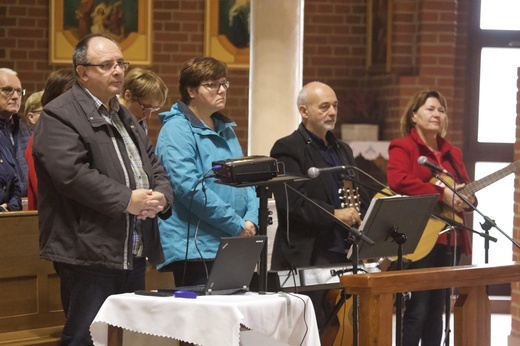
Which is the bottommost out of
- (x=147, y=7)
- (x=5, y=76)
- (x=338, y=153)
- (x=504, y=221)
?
(x=504, y=221)

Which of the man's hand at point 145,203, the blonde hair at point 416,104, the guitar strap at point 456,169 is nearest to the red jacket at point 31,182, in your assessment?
the man's hand at point 145,203

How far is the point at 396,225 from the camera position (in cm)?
475

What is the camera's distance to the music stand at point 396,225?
4.62m

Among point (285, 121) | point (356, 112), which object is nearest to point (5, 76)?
point (285, 121)

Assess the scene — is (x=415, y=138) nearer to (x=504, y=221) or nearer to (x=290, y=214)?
(x=290, y=214)

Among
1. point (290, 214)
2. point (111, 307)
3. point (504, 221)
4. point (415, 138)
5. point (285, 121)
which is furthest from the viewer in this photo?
point (504, 221)

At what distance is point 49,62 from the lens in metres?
9.36


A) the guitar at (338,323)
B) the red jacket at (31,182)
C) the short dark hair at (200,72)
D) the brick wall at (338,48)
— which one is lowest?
the guitar at (338,323)

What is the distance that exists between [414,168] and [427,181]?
4.8 inches

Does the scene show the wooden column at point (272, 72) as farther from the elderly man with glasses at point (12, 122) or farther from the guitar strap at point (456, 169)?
the elderly man with glasses at point (12, 122)

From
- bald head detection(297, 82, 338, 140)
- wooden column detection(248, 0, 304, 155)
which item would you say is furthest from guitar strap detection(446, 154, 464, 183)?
wooden column detection(248, 0, 304, 155)

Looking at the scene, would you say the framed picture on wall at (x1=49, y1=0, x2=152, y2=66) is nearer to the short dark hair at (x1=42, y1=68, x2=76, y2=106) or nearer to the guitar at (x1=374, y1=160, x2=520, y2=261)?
the guitar at (x1=374, y1=160, x2=520, y2=261)

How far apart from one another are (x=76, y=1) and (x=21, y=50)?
673 mm

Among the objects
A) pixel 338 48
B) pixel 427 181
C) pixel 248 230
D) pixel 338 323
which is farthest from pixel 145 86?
pixel 338 48
